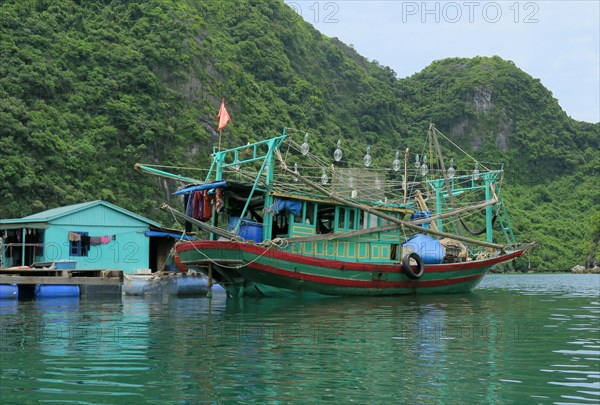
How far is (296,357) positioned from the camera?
10602 mm

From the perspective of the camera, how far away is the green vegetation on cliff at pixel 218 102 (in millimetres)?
48531

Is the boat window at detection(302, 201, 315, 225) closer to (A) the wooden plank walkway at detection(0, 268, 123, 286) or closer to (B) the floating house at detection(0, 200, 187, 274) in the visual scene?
(A) the wooden plank walkway at detection(0, 268, 123, 286)

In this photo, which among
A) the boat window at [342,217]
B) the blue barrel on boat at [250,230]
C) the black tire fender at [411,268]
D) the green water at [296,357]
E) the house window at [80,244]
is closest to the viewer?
the green water at [296,357]

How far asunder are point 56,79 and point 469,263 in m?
37.1

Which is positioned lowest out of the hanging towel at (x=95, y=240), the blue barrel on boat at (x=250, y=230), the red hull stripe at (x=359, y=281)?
the red hull stripe at (x=359, y=281)

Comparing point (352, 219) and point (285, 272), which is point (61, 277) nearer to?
point (285, 272)

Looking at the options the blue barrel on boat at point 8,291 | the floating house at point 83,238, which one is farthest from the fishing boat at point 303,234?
the blue barrel on boat at point 8,291

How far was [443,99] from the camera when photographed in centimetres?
12125

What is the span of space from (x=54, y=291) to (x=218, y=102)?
158 feet

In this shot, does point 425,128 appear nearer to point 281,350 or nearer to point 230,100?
point 230,100

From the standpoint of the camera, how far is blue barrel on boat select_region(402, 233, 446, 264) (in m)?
27.2

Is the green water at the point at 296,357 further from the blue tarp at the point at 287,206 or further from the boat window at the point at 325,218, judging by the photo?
the boat window at the point at 325,218

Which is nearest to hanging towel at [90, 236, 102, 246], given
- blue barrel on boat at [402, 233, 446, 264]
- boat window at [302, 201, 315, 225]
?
boat window at [302, 201, 315, 225]

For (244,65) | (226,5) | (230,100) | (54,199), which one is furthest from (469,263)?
(226,5)
